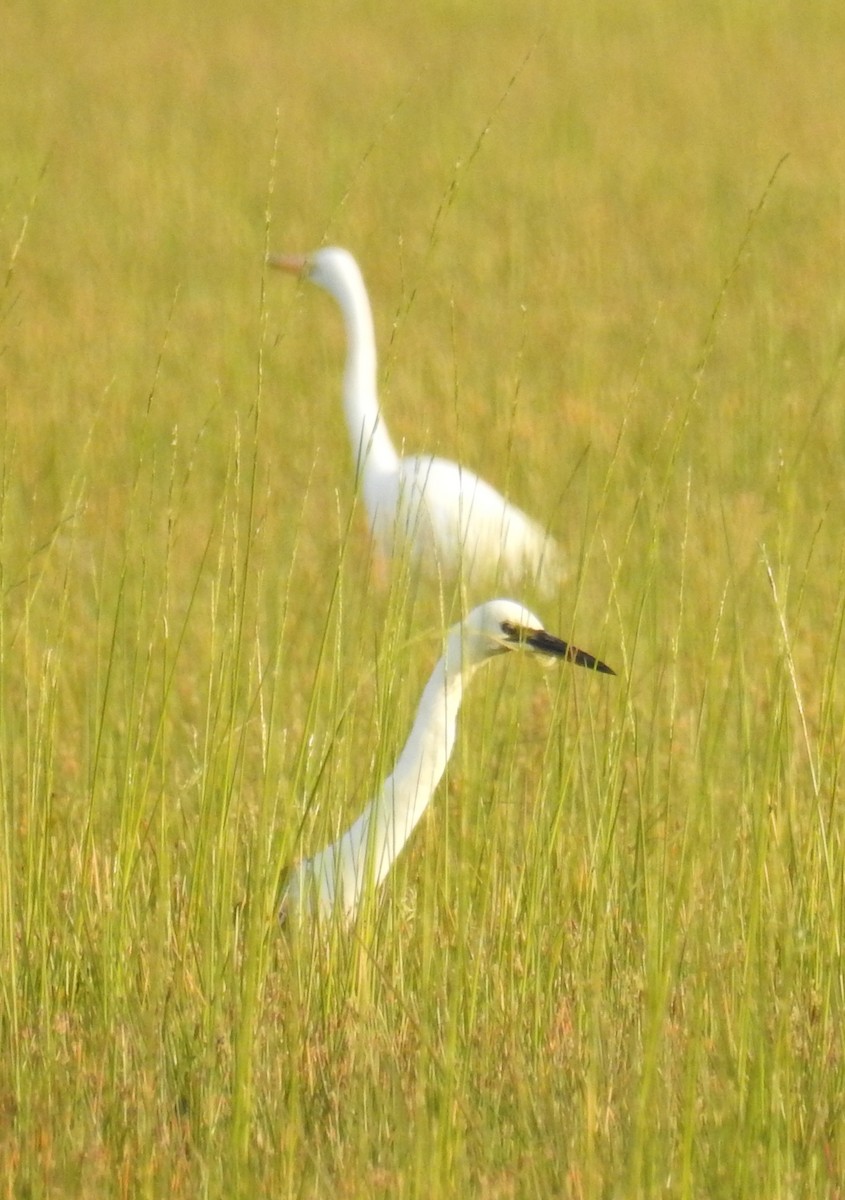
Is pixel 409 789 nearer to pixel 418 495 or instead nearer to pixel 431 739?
pixel 431 739

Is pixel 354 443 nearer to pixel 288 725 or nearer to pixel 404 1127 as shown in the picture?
pixel 288 725

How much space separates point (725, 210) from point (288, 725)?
7423 millimetres

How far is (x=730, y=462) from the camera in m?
7.09

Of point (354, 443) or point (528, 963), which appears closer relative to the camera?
point (528, 963)

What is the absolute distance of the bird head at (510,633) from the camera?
3590mm

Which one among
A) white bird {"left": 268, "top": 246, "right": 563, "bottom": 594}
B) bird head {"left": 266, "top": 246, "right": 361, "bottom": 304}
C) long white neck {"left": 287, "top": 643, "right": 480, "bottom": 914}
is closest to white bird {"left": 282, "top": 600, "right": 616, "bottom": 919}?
long white neck {"left": 287, "top": 643, "right": 480, "bottom": 914}

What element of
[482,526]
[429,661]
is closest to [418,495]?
[482,526]

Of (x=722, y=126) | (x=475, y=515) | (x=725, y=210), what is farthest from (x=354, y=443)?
(x=722, y=126)

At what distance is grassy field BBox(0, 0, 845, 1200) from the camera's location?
2617mm

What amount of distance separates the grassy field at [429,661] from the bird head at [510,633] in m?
0.14

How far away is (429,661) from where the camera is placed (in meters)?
5.50

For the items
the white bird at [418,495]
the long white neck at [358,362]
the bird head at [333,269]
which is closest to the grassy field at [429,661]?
the white bird at [418,495]

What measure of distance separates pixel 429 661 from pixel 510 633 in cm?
187

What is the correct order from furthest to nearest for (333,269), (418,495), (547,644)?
1. (333,269)
2. (418,495)
3. (547,644)
